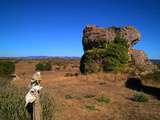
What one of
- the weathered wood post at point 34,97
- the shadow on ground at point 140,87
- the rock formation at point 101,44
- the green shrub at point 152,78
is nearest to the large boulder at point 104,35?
the rock formation at point 101,44

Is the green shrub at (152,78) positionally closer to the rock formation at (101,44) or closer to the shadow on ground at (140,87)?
the shadow on ground at (140,87)

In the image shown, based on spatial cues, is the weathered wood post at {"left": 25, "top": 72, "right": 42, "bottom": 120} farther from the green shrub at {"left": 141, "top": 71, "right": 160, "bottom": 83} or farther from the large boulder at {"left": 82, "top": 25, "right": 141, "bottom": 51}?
the large boulder at {"left": 82, "top": 25, "right": 141, "bottom": 51}

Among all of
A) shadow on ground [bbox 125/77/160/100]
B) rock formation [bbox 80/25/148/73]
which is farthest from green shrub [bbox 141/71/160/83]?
rock formation [bbox 80/25/148/73]

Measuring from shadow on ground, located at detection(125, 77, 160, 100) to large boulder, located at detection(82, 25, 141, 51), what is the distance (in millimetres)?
6967

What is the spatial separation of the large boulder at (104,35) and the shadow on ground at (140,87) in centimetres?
697

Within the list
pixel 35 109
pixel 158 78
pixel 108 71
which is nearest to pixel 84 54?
pixel 108 71

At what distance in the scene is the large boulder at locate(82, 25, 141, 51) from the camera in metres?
26.9

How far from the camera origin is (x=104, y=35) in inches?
1062

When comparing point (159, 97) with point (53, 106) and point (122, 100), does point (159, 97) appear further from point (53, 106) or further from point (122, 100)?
point (53, 106)

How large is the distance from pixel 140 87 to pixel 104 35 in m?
9.50

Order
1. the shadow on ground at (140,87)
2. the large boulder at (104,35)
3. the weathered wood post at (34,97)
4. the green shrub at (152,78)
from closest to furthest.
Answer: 1. the weathered wood post at (34,97)
2. the shadow on ground at (140,87)
3. the green shrub at (152,78)
4. the large boulder at (104,35)

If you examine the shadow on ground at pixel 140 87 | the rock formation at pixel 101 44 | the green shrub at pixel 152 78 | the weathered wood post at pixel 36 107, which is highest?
the rock formation at pixel 101 44

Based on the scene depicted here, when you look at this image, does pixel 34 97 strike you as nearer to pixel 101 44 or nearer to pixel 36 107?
pixel 36 107

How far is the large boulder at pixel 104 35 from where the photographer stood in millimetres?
26938
